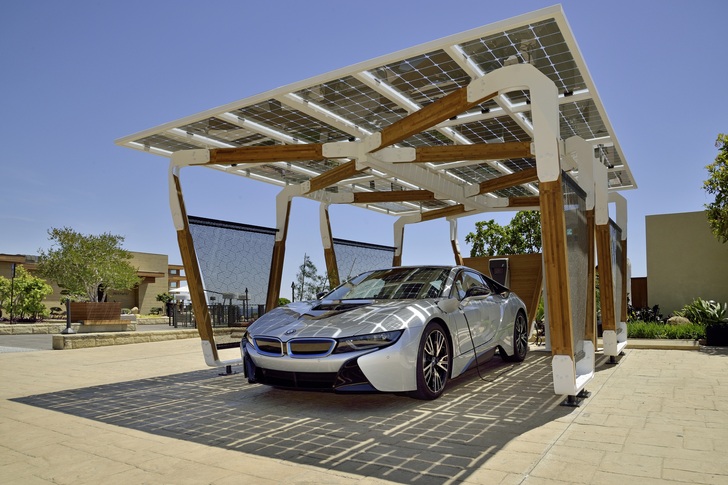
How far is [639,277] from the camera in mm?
20266

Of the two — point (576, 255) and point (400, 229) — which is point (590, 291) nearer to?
point (576, 255)

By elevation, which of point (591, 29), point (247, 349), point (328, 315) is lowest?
point (247, 349)

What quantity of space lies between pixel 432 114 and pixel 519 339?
367 cm

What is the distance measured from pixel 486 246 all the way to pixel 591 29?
2627 centimetres

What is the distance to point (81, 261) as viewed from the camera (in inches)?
1200

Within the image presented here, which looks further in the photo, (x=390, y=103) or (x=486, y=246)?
(x=486, y=246)

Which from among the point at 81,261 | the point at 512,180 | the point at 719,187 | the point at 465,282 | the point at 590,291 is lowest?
the point at 590,291

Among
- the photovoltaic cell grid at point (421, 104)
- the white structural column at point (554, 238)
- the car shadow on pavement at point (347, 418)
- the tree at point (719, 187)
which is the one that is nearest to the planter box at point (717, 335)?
the tree at point (719, 187)

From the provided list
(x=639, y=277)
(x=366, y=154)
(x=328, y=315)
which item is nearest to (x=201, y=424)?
(x=328, y=315)

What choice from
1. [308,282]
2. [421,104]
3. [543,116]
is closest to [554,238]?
Result: [543,116]

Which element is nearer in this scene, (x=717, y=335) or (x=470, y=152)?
(x=470, y=152)

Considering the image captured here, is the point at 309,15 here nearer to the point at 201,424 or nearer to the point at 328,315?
the point at 328,315

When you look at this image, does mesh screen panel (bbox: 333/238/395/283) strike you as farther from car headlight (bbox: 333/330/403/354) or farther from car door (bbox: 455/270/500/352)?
car headlight (bbox: 333/330/403/354)

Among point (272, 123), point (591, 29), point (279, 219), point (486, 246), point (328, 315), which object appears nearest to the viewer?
point (328, 315)
